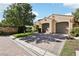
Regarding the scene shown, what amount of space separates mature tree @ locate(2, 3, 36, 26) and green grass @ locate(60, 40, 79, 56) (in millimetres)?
1493

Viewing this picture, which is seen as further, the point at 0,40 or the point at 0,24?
the point at 0,24

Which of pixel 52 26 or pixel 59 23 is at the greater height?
pixel 59 23

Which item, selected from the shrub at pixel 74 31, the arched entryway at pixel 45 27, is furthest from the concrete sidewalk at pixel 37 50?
the shrub at pixel 74 31

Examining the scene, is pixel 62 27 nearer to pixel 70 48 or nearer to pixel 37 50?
pixel 70 48

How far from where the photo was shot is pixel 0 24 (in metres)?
8.99

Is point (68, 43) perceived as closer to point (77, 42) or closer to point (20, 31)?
point (77, 42)

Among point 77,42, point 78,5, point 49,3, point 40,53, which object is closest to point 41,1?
point 49,3

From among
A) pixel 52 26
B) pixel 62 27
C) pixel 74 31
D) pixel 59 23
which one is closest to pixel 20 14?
pixel 52 26

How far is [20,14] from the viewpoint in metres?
8.05

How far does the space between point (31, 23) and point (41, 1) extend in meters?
1.57

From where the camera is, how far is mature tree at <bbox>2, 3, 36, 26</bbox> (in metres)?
7.87

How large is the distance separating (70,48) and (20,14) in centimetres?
209

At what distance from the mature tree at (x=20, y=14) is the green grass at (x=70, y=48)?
4.90ft

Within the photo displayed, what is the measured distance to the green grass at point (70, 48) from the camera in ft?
23.4
